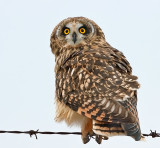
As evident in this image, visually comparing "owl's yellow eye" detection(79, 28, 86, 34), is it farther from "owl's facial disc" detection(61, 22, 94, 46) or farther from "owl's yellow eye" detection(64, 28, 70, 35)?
"owl's yellow eye" detection(64, 28, 70, 35)

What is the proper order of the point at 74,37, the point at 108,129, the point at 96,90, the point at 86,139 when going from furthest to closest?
the point at 74,37, the point at 86,139, the point at 96,90, the point at 108,129

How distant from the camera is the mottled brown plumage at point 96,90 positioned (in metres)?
5.11

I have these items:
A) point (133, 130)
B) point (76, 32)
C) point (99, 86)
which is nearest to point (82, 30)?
point (76, 32)

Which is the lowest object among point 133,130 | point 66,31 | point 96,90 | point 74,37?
point 133,130

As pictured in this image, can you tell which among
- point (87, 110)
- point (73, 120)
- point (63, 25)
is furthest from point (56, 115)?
point (63, 25)

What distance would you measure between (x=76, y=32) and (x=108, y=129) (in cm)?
234

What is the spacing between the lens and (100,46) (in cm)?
683

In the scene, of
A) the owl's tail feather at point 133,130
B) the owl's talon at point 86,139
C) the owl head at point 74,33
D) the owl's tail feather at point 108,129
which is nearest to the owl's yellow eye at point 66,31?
the owl head at point 74,33

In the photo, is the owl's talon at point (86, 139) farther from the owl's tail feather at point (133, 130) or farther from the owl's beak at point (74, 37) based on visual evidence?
the owl's beak at point (74, 37)

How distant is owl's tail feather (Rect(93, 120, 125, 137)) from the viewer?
5.07 m

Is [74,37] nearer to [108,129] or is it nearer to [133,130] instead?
[108,129]

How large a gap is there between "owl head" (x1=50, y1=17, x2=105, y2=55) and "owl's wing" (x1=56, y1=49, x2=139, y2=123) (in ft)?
2.16

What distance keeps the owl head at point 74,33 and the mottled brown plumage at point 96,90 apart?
3 centimetres

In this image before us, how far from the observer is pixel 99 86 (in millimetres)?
5555
